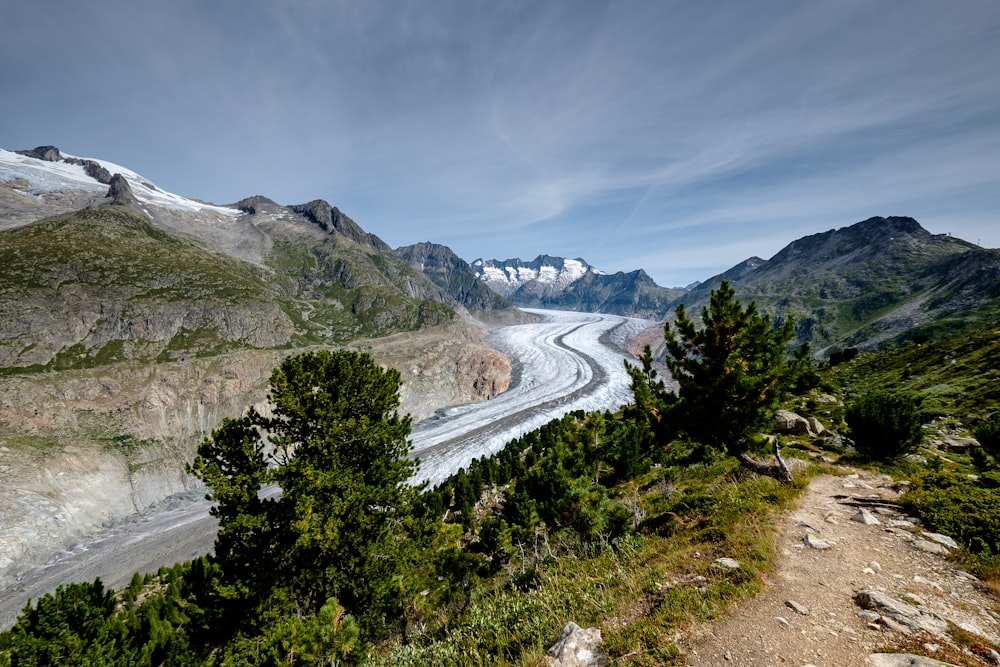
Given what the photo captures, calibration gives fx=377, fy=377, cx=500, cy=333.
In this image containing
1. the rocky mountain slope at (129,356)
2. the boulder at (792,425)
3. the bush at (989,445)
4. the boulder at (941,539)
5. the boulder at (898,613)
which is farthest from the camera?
the rocky mountain slope at (129,356)

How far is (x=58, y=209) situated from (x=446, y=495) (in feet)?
849

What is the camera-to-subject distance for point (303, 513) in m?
13.3

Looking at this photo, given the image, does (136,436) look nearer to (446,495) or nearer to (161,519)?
(161,519)

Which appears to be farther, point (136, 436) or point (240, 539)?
point (136, 436)

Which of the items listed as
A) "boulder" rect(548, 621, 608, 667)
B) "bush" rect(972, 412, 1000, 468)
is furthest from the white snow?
"boulder" rect(548, 621, 608, 667)

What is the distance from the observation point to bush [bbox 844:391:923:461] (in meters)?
17.3

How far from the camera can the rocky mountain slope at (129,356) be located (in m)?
60.6

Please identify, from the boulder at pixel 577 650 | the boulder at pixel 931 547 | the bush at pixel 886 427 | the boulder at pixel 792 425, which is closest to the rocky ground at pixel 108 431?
the boulder at pixel 577 650

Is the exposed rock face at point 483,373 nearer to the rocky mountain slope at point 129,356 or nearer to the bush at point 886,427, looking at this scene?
the rocky mountain slope at point 129,356

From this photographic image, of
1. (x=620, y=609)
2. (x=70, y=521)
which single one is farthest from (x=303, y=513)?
(x=70, y=521)

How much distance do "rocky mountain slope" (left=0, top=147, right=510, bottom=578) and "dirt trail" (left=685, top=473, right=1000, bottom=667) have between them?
82.0 metres

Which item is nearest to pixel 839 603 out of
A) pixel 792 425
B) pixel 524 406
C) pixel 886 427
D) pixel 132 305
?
pixel 886 427

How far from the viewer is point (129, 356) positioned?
302 ft

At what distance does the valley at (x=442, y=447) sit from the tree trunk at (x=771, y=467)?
183 feet
